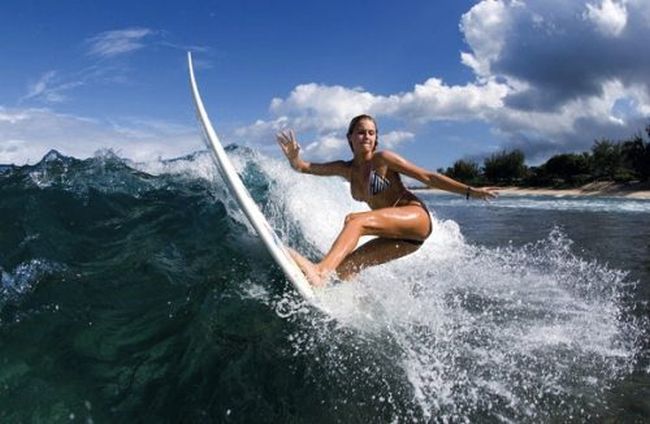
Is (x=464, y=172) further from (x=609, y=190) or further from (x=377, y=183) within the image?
(x=377, y=183)

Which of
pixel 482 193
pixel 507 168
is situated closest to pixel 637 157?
pixel 507 168

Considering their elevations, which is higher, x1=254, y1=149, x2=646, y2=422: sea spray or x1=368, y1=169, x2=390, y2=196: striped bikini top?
x1=368, y1=169, x2=390, y2=196: striped bikini top

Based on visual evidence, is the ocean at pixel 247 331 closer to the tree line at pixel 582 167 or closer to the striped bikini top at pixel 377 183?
the striped bikini top at pixel 377 183

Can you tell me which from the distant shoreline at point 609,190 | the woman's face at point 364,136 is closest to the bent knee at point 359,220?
the woman's face at point 364,136

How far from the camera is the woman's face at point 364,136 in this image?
18.9ft

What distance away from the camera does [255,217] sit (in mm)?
5426

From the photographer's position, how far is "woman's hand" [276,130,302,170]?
6402 millimetres

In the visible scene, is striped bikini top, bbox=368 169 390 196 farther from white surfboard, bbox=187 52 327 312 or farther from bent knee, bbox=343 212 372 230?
white surfboard, bbox=187 52 327 312

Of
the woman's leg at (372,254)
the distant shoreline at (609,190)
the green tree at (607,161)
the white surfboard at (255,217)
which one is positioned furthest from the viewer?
the green tree at (607,161)

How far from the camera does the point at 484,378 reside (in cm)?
438

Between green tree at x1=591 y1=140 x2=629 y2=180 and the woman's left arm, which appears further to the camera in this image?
green tree at x1=591 y1=140 x2=629 y2=180

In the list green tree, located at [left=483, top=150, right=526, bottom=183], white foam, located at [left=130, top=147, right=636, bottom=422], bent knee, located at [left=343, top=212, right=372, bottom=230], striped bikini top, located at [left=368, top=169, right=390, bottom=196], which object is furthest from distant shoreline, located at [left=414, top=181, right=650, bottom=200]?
bent knee, located at [left=343, top=212, right=372, bottom=230]

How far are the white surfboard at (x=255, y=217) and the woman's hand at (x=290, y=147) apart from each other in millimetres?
718

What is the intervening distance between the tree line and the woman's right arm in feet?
210
